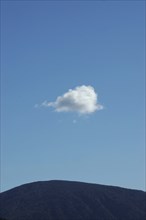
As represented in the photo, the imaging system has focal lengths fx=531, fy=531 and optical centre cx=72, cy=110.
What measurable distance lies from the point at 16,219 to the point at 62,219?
684 inches

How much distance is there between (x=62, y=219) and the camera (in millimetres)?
199375

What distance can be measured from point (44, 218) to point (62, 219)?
22.2 ft

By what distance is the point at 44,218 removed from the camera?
19925 cm

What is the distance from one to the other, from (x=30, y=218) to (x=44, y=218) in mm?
5447

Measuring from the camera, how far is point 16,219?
195000mm

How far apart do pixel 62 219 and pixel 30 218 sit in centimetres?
1204

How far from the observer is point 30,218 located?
197375 mm

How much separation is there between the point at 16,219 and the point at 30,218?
18.0 feet
